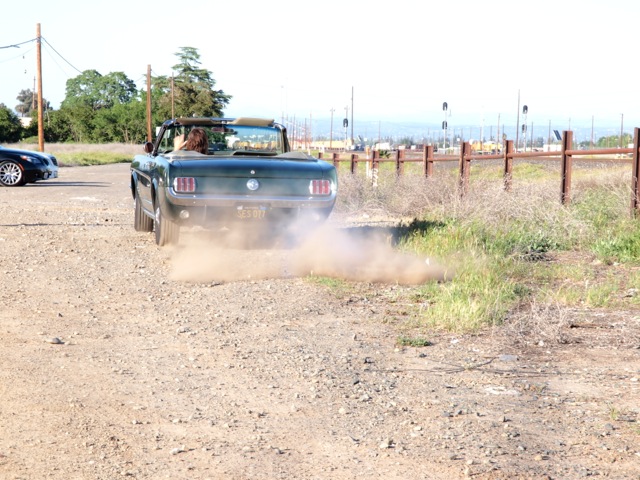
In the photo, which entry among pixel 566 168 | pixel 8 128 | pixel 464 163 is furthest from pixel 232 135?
pixel 8 128

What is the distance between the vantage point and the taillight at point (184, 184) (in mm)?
9695

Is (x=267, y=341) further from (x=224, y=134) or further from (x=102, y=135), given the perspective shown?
(x=102, y=135)

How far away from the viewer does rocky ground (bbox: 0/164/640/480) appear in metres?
3.96

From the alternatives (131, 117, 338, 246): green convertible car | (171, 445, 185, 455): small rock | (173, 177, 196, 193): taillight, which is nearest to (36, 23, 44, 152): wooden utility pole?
(131, 117, 338, 246): green convertible car

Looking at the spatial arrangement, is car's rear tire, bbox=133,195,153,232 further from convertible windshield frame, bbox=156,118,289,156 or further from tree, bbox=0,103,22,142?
tree, bbox=0,103,22,142

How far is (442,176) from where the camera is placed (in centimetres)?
1625

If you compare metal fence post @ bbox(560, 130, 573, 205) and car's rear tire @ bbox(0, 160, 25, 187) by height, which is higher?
metal fence post @ bbox(560, 130, 573, 205)

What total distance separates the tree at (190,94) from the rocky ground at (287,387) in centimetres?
9178

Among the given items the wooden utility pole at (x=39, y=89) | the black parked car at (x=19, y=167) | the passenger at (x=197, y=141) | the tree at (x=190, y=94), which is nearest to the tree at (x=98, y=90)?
the tree at (x=190, y=94)

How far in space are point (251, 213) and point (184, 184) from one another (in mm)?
785

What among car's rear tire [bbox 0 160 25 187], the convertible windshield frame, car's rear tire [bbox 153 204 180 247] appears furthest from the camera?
car's rear tire [bbox 0 160 25 187]

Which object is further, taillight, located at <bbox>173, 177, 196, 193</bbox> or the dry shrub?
taillight, located at <bbox>173, 177, 196, 193</bbox>

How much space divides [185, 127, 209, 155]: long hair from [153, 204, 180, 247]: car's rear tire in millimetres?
914

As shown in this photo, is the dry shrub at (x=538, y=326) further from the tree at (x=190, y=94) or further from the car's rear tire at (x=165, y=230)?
the tree at (x=190, y=94)
